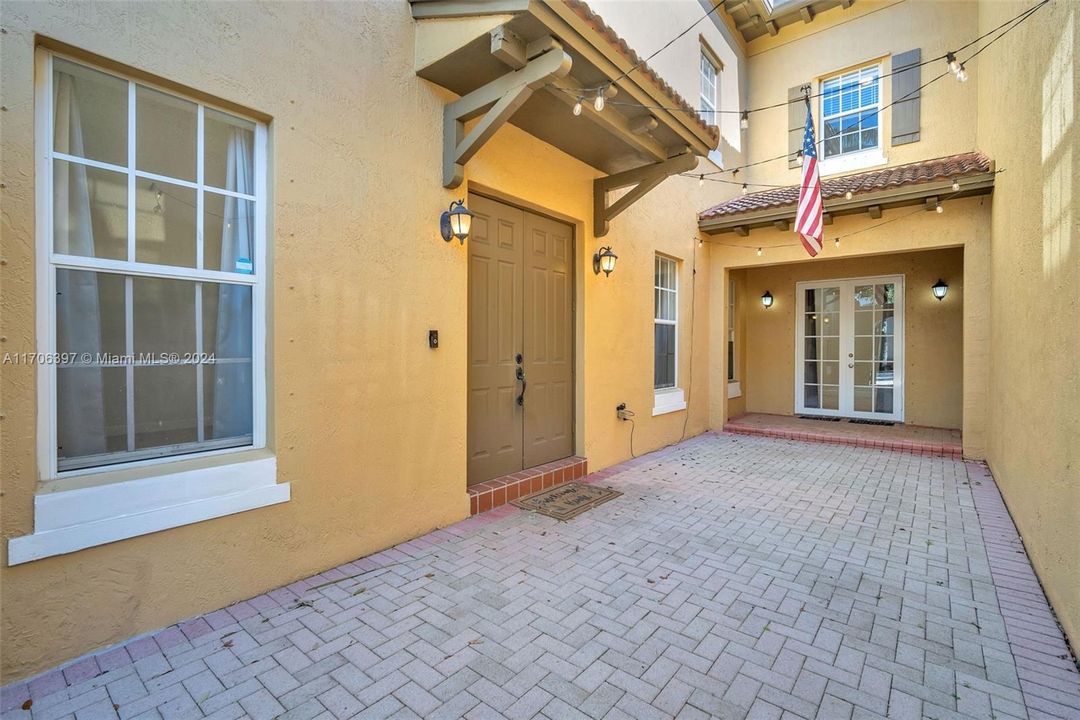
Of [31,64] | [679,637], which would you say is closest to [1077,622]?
[679,637]

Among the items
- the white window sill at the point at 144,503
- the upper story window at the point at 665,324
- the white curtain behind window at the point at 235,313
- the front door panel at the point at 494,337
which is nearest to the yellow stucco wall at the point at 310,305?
the white window sill at the point at 144,503

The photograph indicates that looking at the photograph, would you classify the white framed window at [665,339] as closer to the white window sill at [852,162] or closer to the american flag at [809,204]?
the american flag at [809,204]

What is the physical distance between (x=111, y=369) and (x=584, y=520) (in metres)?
3.23

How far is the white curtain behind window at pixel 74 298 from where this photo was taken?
2.23 m

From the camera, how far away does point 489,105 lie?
354 centimetres

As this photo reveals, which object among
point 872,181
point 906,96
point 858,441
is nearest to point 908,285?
point 872,181

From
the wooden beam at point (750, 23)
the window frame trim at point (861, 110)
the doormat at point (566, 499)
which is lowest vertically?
the doormat at point (566, 499)

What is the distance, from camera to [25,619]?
2062 mm

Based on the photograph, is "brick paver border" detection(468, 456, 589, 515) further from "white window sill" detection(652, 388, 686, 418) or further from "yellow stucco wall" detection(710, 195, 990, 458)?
"yellow stucco wall" detection(710, 195, 990, 458)

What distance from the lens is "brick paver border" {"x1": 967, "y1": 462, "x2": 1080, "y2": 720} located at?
79.0 inches

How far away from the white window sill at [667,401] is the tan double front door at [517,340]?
5.67 ft

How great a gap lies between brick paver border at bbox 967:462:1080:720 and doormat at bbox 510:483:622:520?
268 cm

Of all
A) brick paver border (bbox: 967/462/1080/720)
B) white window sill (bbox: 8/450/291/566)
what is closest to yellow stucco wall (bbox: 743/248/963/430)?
brick paver border (bbox: 967/462/1080/720)

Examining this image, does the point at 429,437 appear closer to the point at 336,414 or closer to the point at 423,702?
the point at 336,414
